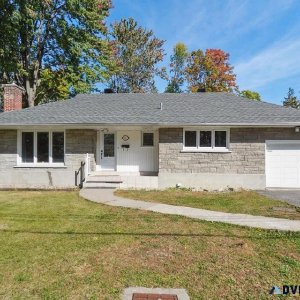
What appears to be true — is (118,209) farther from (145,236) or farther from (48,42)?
(48,42)

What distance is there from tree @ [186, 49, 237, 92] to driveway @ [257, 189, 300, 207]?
26225 mm

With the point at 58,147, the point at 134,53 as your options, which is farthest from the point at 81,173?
the point at 134,53

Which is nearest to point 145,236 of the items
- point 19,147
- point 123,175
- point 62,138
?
point 123,175

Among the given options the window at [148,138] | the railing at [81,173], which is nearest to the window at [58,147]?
the railing at [81,173]

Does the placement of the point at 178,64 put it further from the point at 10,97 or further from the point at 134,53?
the point at 10,97

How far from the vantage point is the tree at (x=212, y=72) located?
3784cm

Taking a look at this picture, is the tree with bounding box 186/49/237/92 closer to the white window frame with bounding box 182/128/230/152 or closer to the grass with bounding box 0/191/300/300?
the white window frame with bounding box 182/128/230/152

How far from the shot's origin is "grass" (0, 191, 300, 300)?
13.7 ft

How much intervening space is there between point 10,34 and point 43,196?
692 inches

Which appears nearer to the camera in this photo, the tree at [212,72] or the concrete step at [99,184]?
the concrete step at [99,184]

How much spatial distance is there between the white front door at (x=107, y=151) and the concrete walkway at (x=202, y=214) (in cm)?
393

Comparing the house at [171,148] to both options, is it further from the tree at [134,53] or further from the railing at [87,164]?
the tree at [134,53]

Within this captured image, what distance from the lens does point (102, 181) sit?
1331 cm

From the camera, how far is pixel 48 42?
25.9 meters
